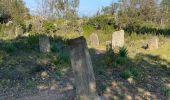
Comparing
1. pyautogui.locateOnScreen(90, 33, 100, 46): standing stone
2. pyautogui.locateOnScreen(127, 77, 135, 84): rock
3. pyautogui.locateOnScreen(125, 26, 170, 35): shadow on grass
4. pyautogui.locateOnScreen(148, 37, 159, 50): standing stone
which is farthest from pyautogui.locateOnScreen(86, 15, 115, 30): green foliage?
pyautogui.locateOnScreen(127, 77, 135, 84): rock

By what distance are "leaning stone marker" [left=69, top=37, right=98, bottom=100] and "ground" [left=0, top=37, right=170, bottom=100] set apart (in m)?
3.83

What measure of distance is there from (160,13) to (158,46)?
Result: 16222mm

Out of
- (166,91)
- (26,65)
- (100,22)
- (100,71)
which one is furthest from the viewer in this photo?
(100,22)

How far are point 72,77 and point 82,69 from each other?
5.77 m

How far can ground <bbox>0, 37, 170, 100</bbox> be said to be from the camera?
25.9 feet

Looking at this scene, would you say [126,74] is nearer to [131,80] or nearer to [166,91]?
[131,80]

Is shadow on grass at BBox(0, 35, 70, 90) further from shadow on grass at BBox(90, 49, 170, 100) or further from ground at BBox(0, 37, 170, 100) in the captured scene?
shadow on grass at BBox(90, 49, 170, 100)

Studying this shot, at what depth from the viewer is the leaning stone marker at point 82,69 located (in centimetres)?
344

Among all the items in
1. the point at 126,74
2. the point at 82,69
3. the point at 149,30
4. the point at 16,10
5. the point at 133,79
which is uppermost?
the point at 82,69

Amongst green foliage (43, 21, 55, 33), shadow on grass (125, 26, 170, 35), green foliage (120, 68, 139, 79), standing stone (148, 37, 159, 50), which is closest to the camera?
green foliage (120, 68, 139, 79)

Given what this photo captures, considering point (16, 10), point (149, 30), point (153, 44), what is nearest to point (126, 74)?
point (153, 44)

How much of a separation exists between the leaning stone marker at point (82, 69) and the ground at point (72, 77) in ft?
12.5

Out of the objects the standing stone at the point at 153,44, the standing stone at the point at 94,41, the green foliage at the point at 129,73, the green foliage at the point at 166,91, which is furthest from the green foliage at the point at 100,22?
the green foliage at the point at 166,91

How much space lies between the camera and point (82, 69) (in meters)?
3.45
